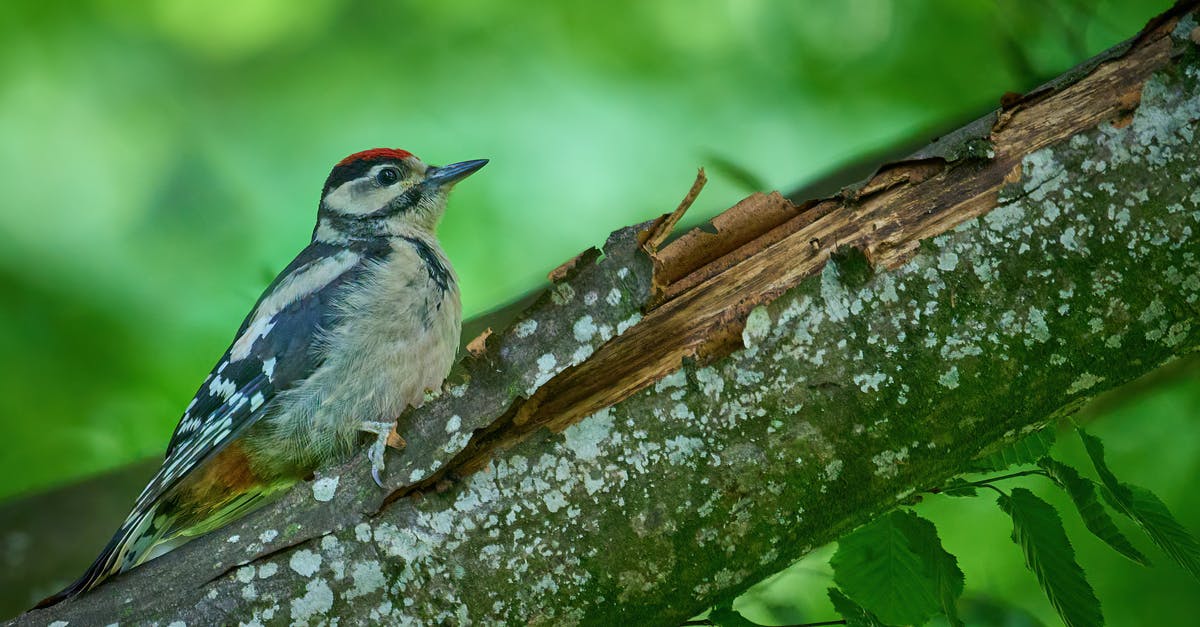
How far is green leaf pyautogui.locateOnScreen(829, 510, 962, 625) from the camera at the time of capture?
1990 mm

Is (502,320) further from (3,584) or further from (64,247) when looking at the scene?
(64,247)

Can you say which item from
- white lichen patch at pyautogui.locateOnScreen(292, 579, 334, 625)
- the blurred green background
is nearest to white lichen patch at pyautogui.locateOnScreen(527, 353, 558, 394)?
white lichen patch at pyautogui.locateOnScreen(292, 579, 334, 625)

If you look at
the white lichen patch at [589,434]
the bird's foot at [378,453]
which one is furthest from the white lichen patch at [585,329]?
the bird's foot at [378,453]

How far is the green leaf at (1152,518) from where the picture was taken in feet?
6.08

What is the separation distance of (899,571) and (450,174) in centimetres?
244

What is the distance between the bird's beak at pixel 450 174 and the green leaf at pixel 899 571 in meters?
2.28

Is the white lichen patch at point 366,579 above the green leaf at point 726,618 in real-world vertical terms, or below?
above

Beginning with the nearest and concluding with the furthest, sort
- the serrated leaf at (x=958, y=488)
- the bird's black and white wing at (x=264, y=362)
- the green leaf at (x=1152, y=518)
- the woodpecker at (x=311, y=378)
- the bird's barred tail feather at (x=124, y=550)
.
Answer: the green leaf at (x=1152, y=518), the serrated leaf at (x=958, y=488), the bird's barred tail feather at (x=124, y=550), the bird's black and white wing at (x=264, y=362), the woodpecker at (x=311, y=378)

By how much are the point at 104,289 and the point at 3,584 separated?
1.56 metres

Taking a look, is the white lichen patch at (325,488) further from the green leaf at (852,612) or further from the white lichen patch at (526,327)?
the green leaf at (852,612)

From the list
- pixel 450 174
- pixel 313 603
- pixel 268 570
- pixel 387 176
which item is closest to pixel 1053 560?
pixel 313 603

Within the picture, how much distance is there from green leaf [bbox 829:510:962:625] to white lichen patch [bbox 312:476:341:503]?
109 cm

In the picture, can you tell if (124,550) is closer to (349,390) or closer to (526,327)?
(349,390)

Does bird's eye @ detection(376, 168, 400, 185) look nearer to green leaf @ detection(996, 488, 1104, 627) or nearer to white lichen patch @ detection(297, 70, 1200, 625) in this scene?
white lichen patch @ detection(297, 70, 1200, 625)
